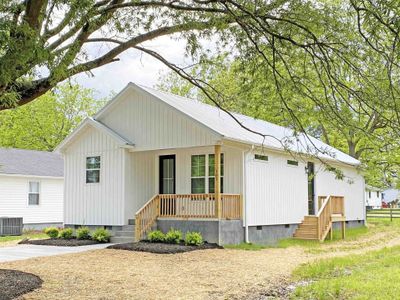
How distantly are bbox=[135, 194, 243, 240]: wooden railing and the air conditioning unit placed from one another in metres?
9.16

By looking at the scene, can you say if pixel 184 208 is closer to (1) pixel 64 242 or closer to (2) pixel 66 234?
(1) pixel 64 242

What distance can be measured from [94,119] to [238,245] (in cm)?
730

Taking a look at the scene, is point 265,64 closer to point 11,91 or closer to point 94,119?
point 11,91

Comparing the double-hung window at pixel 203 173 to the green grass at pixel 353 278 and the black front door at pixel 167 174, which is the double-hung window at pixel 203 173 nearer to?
the black front door at pixel 167 174

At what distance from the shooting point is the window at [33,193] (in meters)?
25.2

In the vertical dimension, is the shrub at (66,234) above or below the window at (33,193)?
below

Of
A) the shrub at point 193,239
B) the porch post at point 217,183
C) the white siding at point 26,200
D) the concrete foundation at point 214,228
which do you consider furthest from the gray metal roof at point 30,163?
the porch post at point 217,183

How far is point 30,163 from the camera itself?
26.5 m

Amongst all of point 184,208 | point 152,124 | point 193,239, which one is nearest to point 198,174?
point 184,208

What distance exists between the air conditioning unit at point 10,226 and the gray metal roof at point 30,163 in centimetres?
225

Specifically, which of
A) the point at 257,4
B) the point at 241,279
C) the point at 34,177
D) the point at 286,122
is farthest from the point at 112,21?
the point at 34,177

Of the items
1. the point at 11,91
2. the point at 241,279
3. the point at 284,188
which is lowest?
the point at 241,279

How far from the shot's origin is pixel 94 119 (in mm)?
19031

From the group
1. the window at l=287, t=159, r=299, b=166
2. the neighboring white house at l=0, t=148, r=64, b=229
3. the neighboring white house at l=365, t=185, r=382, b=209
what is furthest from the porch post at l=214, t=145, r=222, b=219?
the neighboring white house at l=365, t=185, r=382, b=209
